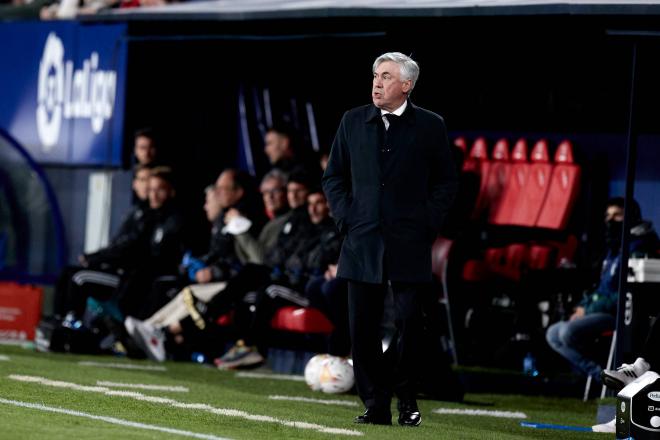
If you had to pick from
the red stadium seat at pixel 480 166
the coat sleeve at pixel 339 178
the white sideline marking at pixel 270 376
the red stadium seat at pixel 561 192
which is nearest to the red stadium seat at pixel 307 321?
the white sideline marking at pixel 270 376

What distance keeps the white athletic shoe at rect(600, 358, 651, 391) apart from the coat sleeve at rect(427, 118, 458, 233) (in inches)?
45.4

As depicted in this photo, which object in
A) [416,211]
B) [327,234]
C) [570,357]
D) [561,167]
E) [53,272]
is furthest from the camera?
[53,272]

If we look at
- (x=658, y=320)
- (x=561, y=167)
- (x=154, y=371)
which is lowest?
(x=154, y=371)

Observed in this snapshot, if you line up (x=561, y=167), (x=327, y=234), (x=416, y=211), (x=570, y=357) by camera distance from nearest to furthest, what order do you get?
(x=416, y=211)
(x=570, y=357)
(x=327, y=234)
(x=561, y=167)

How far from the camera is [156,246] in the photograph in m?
15.5

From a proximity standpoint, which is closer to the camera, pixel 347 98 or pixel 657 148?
pixel 657 148

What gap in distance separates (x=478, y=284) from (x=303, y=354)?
1.62 m

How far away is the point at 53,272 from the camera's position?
1747 cm

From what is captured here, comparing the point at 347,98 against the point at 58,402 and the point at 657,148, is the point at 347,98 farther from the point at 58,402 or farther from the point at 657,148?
the point at 58,402

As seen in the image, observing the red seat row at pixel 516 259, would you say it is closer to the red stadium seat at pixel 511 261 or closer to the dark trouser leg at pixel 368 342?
the red stadium seat at pixel 511 261

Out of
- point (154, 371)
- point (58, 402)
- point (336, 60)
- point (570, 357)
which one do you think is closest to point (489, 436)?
point (58, 402)

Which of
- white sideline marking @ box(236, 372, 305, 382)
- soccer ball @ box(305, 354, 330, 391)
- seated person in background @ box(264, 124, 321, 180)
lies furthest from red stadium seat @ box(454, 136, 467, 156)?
soccer ball @ box(305, 354, 330, 391)

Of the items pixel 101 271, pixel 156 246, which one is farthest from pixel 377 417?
pixel 101 271

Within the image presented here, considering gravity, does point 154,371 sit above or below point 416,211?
below
